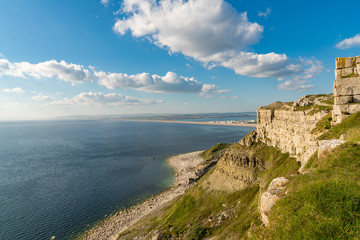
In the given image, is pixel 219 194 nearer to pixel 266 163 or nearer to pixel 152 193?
pixel 266 163

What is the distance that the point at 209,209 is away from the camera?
3647 cm

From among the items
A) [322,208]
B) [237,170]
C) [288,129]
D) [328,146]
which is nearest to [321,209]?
[322,208]

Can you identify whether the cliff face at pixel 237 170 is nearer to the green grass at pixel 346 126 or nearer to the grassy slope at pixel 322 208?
the green grass at pixel 346 126

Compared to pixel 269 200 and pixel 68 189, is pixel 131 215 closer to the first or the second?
pixel 68 189

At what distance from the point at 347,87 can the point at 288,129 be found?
52.5ft

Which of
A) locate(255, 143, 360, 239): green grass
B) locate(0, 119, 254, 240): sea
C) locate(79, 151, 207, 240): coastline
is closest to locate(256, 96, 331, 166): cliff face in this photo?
locate(255, 143, 360, 239): green grass

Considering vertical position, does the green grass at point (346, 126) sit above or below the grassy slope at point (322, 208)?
above

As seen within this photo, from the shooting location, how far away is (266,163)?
124ft

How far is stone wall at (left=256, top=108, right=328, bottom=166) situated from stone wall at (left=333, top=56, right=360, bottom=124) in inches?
179

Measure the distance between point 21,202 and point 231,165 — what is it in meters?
66.6

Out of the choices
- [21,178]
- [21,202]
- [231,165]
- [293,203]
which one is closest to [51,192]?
[21,202]

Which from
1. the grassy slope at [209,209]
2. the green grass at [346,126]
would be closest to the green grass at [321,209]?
the green grass at [346,126]

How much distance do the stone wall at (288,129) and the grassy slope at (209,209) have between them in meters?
1.90

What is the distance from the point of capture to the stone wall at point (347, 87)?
19078 mm
